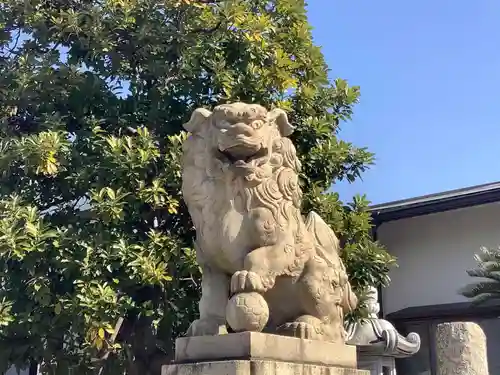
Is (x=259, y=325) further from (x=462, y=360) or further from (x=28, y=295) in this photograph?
(x=462, y=360)

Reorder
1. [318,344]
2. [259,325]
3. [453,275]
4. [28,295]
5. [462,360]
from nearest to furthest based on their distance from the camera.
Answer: [259,325], [318,344], [28,295], [462,360], [453,275]

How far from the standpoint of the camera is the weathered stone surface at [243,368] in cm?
387

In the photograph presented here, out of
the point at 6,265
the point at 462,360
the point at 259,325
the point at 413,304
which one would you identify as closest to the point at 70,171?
the point at 6,265

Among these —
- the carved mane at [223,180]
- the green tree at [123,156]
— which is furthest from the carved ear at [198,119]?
the green tree at [123,156]

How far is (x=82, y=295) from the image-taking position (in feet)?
20.4

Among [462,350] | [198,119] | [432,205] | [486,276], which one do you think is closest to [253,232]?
[198,119]

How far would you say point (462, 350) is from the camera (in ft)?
24.7

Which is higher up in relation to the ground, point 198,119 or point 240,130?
point 198,119

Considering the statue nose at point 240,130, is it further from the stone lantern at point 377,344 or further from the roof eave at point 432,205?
the roof eave at point 432,205

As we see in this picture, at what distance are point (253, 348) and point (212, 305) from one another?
0.54m

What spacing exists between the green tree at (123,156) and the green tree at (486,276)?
3.70 meters

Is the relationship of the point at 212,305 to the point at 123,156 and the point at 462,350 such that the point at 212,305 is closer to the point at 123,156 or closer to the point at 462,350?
the point at 123,156

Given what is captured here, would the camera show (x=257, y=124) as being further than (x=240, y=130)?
Yes

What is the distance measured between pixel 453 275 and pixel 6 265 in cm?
821
